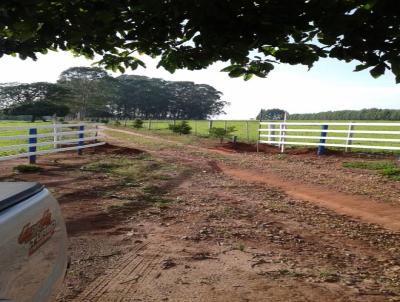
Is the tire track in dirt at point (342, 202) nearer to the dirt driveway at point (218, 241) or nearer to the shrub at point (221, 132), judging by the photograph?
the dirt driveway at point (218, 241)

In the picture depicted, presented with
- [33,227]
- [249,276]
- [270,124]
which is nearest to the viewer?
[33,227]

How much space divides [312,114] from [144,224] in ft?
277

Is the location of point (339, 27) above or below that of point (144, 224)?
above

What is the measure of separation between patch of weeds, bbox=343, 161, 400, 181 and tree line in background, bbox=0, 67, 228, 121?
172 ft

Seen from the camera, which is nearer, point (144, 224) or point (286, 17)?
point (286, 17)

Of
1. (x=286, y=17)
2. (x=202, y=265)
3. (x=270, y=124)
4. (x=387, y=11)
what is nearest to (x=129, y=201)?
(x=202, y=265)

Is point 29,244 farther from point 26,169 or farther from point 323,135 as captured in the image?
point 323,135

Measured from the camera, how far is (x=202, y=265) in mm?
4941

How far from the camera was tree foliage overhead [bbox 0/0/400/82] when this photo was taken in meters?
3.66

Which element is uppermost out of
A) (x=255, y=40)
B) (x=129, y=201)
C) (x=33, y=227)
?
(x=255, y=40)

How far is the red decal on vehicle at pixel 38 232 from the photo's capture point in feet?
6.77

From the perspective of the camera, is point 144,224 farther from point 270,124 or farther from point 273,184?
point 270,124

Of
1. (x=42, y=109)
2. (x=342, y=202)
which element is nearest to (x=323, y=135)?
(x=342, y=202)

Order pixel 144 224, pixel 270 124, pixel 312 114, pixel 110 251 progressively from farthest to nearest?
pixel 312 114 → pixel 270 124 → pixel 144 224 → pixel 110 251
